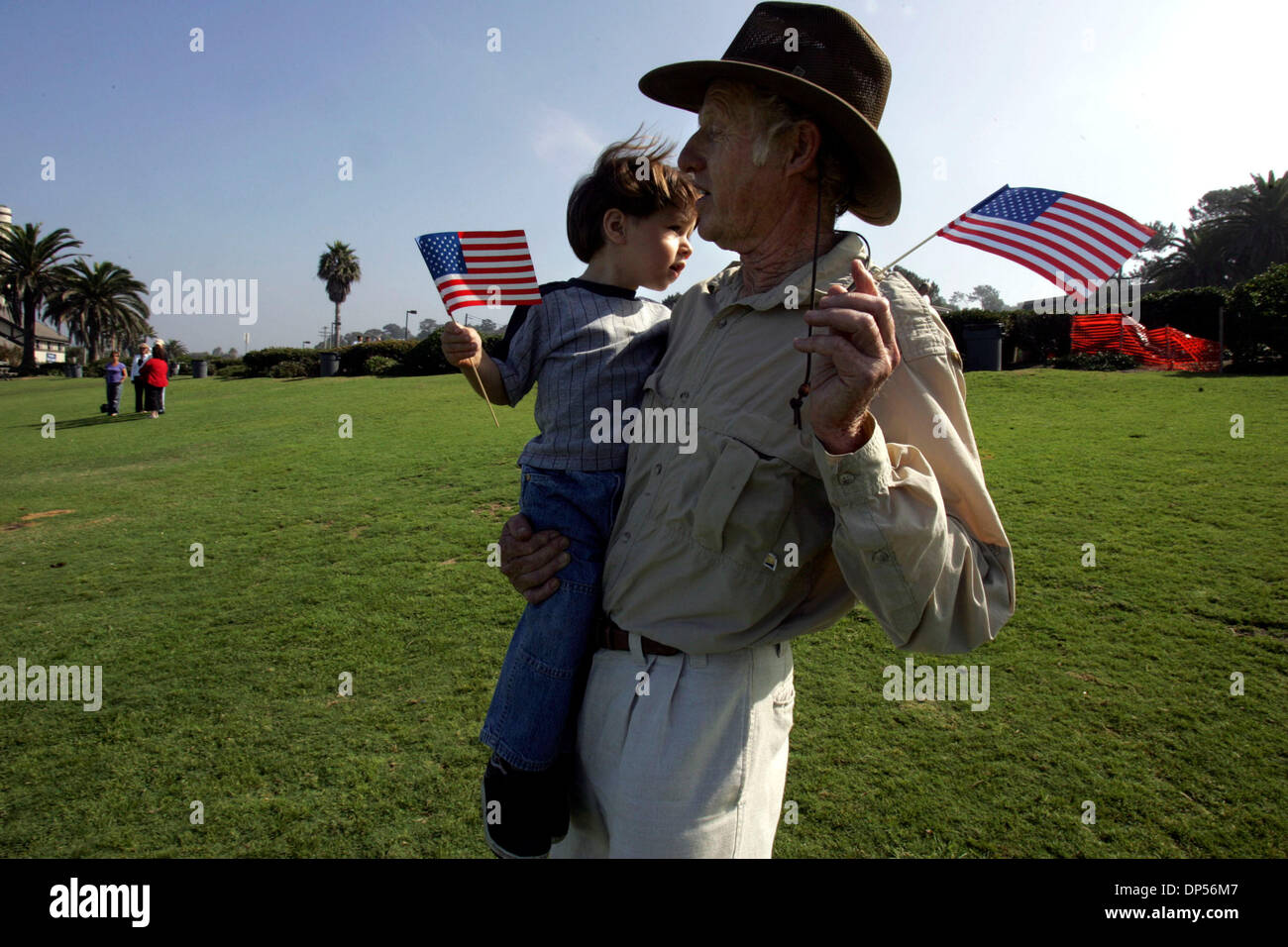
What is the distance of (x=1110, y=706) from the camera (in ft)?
14.0

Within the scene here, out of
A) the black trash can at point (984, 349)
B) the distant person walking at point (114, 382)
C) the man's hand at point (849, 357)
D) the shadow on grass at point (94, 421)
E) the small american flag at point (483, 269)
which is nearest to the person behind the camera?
the man's hand at point (849, 357)

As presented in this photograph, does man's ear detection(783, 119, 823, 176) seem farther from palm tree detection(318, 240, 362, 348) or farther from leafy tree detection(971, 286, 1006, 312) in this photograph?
palm tree detection(318, 240, 362, 348)

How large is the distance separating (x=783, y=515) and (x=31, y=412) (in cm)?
2814

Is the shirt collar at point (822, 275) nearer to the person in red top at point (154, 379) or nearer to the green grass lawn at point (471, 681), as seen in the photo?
the green grass lawn at point (471, 681)

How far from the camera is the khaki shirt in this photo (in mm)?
1449

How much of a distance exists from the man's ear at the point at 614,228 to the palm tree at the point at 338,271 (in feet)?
211

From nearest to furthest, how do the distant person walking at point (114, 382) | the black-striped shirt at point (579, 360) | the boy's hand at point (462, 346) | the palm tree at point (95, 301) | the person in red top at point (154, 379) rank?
the black-striped shirt at point (579, 360) → the boy's hand at point (462, 346) → the person in red top at point (154, 379) → the distant person walking at point (114, 382) → the palm tree at point (95, 301)

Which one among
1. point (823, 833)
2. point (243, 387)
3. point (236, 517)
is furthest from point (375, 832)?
point (243, 387)

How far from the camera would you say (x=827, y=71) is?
182 cm

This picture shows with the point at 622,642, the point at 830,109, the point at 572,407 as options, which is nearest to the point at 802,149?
the point at 830,109

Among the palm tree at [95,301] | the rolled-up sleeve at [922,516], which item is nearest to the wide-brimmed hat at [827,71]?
the rolled-up sleeve at [922,516]

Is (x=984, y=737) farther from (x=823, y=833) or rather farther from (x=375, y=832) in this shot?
(x=375, y=832)

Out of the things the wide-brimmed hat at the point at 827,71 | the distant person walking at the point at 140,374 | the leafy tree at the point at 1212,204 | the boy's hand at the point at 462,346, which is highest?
the leafy tree at the point at 1212,204

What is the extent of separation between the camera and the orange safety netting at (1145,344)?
19.9 metres
